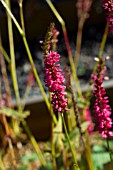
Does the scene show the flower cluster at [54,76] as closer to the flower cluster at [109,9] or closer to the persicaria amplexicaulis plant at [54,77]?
the persicaria amplexicaulis plant at [54,77]

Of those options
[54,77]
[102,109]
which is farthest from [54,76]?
[102,109]

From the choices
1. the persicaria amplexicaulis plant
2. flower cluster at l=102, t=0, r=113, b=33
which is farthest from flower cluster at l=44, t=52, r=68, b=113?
flower cluster at l=102, t=0, r=113, b=33

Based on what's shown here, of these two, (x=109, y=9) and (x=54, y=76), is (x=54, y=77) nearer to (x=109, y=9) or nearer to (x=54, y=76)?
(x=54, y=76)

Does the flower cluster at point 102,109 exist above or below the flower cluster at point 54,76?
below

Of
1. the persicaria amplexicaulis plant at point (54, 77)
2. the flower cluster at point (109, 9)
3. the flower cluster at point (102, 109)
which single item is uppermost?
the flower cluster at point (109, 9)

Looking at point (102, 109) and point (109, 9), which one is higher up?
point (109, 9)

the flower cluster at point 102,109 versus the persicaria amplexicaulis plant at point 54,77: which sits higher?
the persicaria amplexicaulis plant at point 54,77

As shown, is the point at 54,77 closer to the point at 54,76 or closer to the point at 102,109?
the point at 54,76

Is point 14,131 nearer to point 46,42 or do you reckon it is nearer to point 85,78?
point 46,42

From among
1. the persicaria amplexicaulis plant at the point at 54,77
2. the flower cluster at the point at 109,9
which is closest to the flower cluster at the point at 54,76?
the persicaria amplexicaulis plant at the point at 54,77

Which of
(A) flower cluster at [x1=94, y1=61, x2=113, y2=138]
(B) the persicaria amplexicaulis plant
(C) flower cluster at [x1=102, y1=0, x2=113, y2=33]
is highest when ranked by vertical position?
(C) flower cluster at [x1=102, y1=0, x2=113, y2=33]

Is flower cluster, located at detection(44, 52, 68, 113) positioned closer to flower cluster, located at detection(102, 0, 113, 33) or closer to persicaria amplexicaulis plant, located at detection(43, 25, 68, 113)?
persicaria amplexicaulis plant, located at detection(43, 25, 68, 113)
